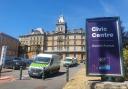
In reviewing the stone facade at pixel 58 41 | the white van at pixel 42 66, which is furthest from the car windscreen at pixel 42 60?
the stone facade at pixel 58 41

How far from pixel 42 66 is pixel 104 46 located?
1679 cm

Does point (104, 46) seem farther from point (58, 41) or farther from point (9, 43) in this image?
point (58, 41)

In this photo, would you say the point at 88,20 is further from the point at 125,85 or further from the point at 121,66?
the point at 125,85

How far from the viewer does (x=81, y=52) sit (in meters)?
120

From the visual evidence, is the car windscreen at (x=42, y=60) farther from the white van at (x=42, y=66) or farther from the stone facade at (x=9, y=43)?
the stone facade at (x=9, y=43)

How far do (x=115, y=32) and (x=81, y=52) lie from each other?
11105 cm

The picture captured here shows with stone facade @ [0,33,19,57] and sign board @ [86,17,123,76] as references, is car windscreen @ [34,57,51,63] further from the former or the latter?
stone facade @ [0,33,19,57]

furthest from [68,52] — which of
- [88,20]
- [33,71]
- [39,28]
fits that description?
[88,20]

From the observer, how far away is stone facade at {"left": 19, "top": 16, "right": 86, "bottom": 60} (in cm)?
12294

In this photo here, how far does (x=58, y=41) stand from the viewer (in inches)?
5007

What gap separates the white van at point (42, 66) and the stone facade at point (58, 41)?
93.1 meters

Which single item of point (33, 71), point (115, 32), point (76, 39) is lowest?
point (33, 71)

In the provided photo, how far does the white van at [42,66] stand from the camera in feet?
81.6

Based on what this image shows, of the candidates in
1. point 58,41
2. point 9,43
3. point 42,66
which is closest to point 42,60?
point 42,66
